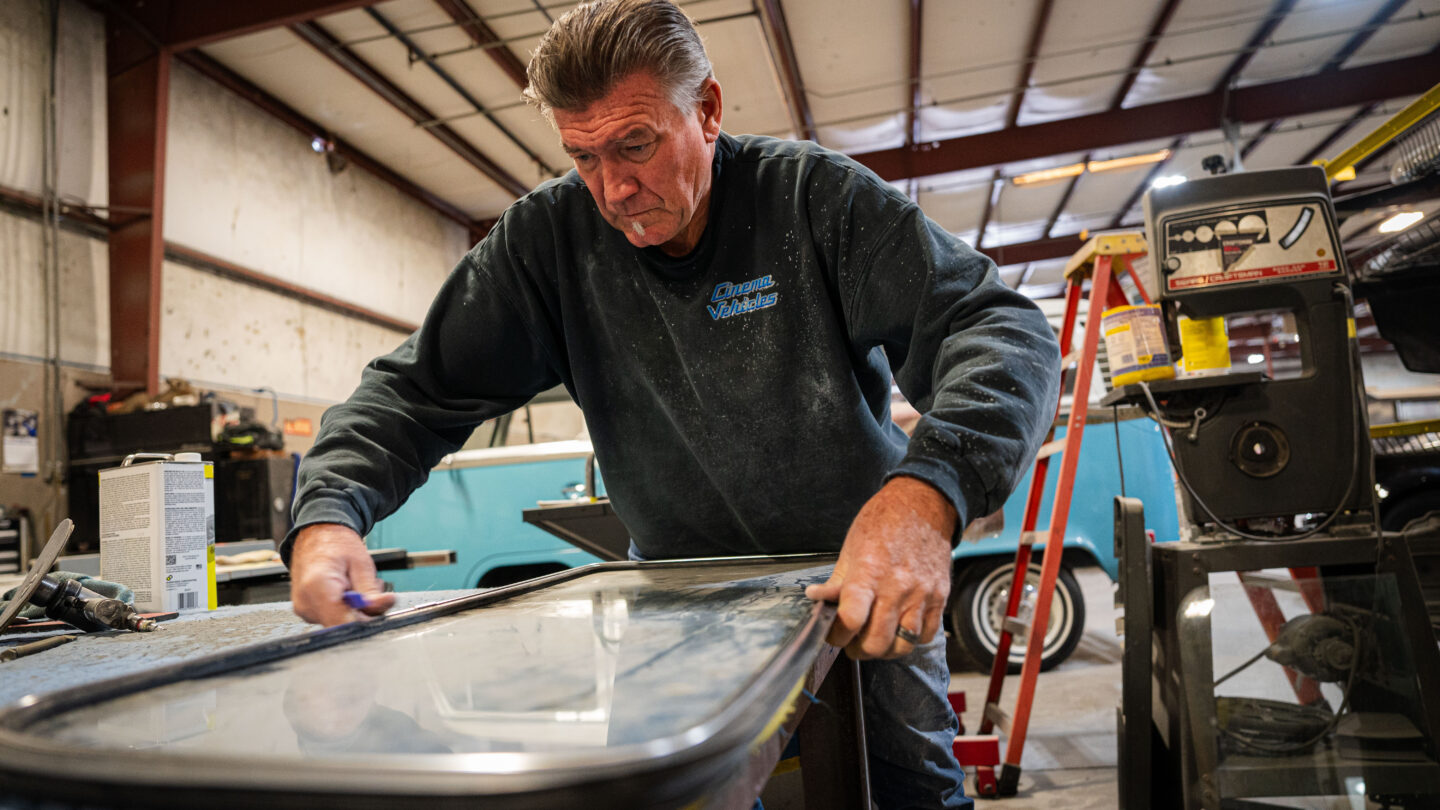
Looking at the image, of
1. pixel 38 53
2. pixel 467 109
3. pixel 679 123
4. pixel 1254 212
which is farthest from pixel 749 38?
pixel 679 123

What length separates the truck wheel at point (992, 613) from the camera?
12.1ft

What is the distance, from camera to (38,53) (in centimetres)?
472

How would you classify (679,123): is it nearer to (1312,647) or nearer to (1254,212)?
(1254,212)

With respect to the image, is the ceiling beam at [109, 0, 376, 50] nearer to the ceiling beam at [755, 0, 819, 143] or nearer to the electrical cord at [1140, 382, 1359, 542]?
the ceiling beam at [755, 0, 819, 143]

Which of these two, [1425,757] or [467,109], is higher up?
[467,109]

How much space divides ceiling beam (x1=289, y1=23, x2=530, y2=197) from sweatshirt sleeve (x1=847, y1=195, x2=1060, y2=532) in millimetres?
5679

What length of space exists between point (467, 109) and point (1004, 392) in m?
6.76

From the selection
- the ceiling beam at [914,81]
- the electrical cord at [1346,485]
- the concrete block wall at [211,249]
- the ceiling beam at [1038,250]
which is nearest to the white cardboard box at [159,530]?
the electrical cord at [1346,485]

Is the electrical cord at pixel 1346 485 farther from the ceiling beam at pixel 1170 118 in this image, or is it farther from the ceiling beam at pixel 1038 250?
the ceiling beam at pixel 1038 250

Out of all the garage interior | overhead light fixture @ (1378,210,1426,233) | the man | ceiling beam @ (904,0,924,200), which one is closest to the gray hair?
the man

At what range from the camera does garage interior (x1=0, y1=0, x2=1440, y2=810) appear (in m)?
1.06

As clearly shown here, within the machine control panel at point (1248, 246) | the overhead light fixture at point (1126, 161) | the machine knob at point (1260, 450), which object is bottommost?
the machine knob at point (1260, 450)

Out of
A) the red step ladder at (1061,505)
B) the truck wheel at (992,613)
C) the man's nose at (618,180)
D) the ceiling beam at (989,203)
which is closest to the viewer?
the man's nose at (618,180)

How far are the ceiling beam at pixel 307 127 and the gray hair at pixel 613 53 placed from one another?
5.74 meters
